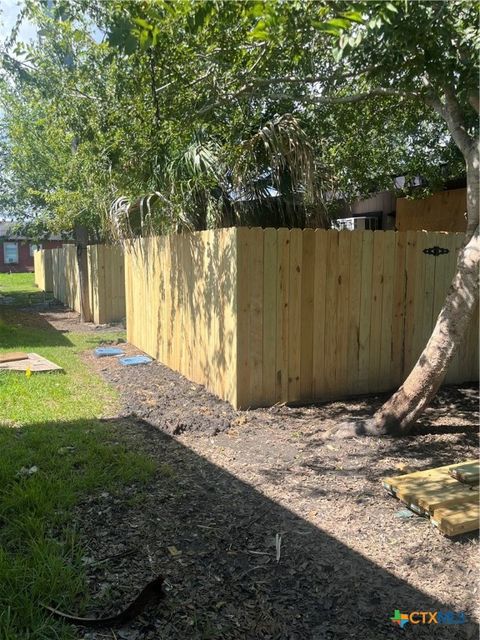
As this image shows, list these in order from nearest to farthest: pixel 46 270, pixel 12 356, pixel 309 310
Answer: pixel 309 310
pixel 12 356
pixel 46 270

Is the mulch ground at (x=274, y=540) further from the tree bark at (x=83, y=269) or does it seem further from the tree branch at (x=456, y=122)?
the tree bark at (x=83, y=269)

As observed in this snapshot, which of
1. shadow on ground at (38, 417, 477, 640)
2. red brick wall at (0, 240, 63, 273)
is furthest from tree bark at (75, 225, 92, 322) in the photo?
red brick wall at (0, 240, 63, 273)

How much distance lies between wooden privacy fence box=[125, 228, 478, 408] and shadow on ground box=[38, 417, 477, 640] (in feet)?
6.06

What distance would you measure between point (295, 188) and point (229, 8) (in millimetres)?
2488

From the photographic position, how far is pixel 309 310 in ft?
17.2

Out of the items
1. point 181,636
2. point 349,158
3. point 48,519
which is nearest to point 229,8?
point 349,158

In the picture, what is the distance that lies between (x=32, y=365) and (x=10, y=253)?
105 ft

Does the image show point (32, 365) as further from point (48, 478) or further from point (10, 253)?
point (10, 253)

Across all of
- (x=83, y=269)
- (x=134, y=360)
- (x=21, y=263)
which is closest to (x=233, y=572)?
(x=134, y=360)

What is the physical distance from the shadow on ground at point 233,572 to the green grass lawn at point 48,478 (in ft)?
0.41

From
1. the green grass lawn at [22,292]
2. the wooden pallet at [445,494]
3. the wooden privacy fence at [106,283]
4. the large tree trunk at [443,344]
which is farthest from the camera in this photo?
the green grass lawn at [22,292]

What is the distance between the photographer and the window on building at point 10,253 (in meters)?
35.6

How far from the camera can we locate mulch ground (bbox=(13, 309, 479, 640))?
2.27 meters

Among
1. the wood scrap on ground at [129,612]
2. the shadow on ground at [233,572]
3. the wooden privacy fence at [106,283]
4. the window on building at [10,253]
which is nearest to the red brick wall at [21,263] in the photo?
the window on building at [10,253]
